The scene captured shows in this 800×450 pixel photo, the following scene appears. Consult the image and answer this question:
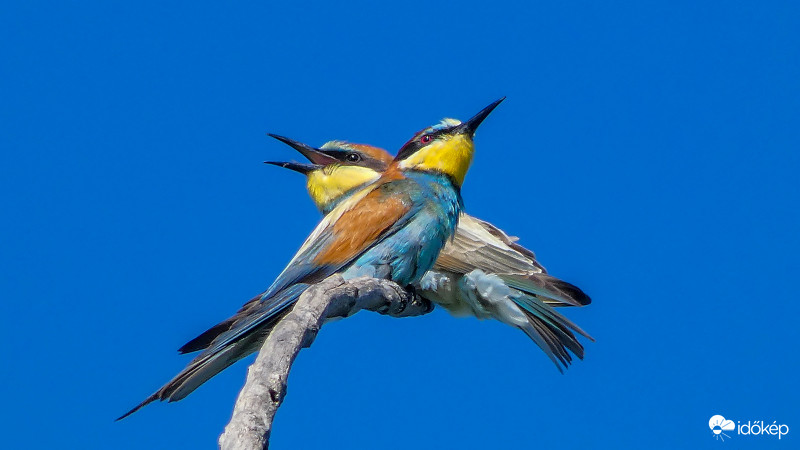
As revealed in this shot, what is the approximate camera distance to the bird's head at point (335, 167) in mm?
4734

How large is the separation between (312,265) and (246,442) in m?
1.78

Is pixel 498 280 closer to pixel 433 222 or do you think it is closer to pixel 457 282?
pixel 457 282

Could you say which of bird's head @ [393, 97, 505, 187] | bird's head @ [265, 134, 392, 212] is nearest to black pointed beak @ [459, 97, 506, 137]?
bird's head @ [393, 97, 505, 187]

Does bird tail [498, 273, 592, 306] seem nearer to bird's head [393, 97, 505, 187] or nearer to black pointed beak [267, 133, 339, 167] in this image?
bird's head [393, 97, 505, 187]

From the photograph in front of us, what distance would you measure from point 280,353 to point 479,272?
2439mm

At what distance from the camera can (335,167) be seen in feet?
15.7

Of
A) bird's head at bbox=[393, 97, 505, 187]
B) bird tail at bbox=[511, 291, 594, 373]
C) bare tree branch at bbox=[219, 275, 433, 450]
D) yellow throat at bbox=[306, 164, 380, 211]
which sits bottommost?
bare tree branch at bbox=[219, 275, 433, 450]

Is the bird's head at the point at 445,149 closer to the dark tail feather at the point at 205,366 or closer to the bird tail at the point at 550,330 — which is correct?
the bird tail at the point at 550,330

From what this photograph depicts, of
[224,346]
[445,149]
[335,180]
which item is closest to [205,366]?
[224,346]

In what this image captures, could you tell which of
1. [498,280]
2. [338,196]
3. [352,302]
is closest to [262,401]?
[352,302]

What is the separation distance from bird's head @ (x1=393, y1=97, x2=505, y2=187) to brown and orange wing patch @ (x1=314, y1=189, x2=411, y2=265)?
0.99ft

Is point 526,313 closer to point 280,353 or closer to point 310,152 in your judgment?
point 310,152

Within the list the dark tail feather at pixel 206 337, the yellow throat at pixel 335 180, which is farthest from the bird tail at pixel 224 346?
the yellow throat at pixel 335 180

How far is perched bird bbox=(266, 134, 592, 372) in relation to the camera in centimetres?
419
